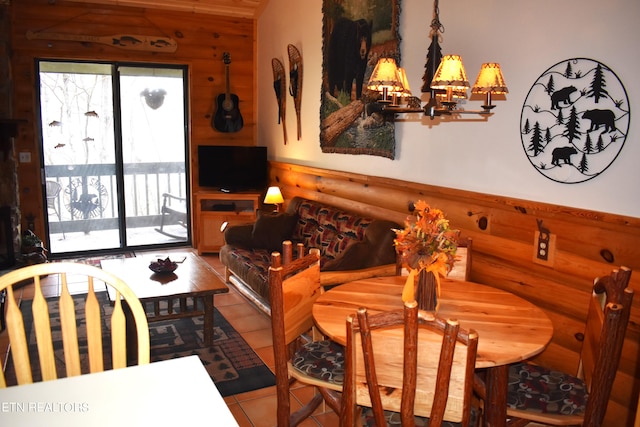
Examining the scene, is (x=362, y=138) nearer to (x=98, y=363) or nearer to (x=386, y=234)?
(x=386, y=234)

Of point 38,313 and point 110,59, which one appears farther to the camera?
point 110,59

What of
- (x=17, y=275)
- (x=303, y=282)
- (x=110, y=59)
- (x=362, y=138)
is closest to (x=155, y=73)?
(x=110, y=59)

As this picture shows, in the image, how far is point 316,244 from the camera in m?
4.55

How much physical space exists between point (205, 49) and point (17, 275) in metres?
5.36

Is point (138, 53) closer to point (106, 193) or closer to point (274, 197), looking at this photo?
point (106, 193)

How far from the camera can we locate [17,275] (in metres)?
1.54

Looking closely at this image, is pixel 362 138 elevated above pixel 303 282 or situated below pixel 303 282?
above

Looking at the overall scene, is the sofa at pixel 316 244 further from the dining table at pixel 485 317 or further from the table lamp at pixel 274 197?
the dining table at pixel 485 317

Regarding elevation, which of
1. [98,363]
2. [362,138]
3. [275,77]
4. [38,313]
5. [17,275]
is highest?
[275,77]

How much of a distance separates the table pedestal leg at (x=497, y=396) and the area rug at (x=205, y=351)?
1492mm

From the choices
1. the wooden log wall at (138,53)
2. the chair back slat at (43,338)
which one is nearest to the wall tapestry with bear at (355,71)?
the wooden log wall at (138,53)

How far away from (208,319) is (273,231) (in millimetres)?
1406

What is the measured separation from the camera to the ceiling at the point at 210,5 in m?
6.02

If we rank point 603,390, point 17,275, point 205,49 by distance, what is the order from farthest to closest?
point 205,49 < point 603,390 < point 17,275
